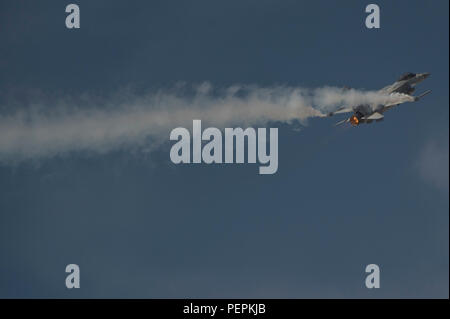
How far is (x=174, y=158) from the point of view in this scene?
82.0m

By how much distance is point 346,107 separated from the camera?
3386 inches

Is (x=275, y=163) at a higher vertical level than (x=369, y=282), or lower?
higher

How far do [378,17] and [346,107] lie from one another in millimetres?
7741

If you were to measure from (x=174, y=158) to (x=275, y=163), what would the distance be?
8.22 metres
